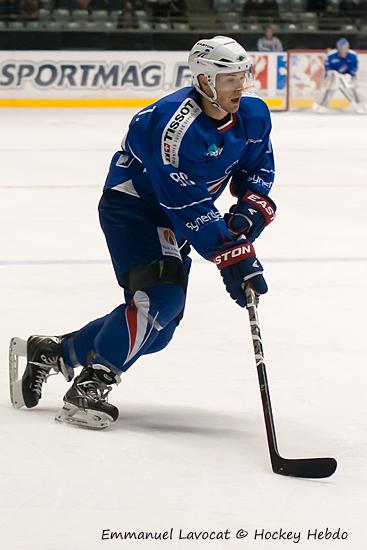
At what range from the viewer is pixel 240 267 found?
8.52 feet

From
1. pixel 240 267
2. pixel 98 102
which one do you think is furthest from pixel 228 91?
pixel 98 102

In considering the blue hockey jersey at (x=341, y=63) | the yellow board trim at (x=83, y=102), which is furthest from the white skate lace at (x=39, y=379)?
the blue hockey jersey at (x=341, y=63)

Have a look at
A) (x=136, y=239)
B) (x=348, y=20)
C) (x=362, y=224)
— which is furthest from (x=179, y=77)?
(x=136, y=239)

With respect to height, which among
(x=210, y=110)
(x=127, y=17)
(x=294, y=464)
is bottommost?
(x=127, y=17)

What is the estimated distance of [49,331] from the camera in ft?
12.6

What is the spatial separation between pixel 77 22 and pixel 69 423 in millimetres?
11363

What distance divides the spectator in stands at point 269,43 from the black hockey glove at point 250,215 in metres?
10.6

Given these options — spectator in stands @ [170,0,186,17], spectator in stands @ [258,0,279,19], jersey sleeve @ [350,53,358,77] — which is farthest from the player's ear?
spectator in stands @ [258,0,279,19]

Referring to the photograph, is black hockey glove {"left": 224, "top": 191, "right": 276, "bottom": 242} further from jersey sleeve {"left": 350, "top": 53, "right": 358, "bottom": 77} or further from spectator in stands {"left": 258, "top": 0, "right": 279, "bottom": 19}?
spectator in stands {"left": 258, "top": 0, "right": 279, "bottom": 19}

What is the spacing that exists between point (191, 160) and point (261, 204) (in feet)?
1.02

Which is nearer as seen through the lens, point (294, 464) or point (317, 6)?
point (294, 464)

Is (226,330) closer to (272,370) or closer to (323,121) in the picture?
(272,370)

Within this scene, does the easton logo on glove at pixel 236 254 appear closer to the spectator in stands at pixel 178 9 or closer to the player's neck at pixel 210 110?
the player's neck at pixel 210 110

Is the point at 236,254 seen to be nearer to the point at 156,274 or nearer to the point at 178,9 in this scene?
the point at 156,274
